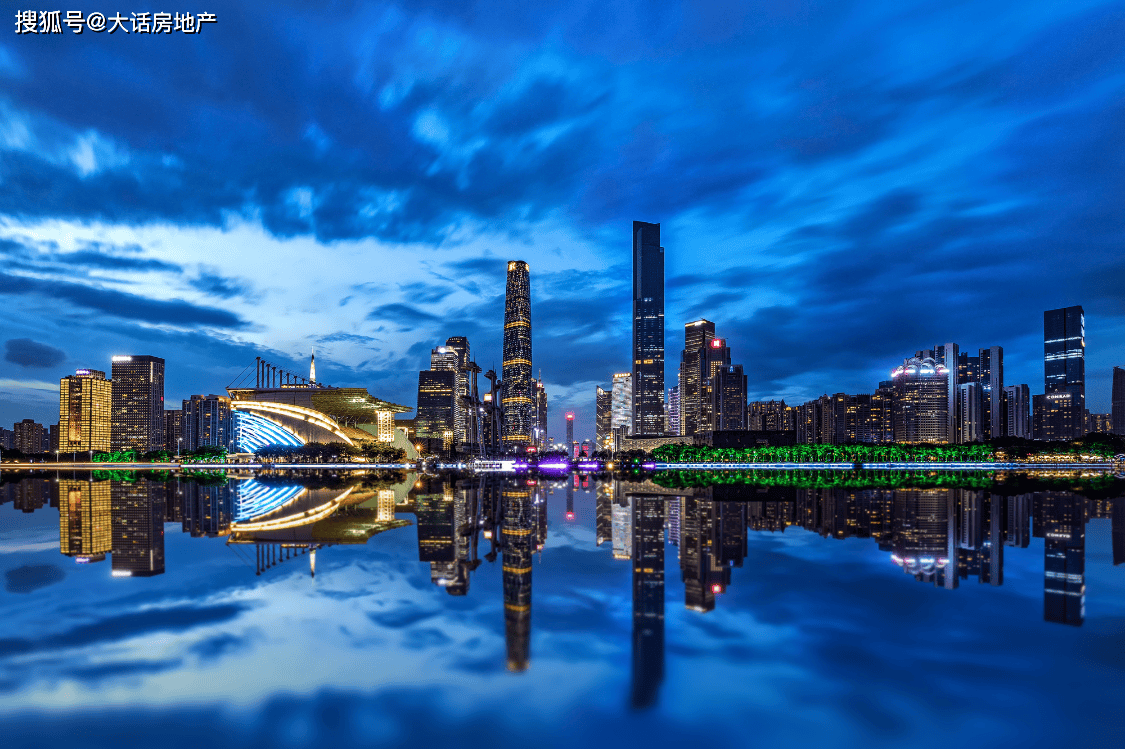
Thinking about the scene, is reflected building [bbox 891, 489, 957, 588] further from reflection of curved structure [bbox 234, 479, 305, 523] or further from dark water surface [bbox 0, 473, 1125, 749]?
reflection of curved structure [bbox 234, 479, 305, 523]

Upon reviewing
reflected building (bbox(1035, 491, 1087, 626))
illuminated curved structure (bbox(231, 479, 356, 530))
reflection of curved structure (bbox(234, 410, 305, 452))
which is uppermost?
reflected building (bbox(1035, 491, 1087, 626))

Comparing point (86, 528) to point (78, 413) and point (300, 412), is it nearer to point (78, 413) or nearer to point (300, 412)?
point (300, 412)

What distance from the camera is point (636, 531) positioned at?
69.8ft

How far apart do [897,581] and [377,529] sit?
16506 millimetres

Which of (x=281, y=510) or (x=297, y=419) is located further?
(x=297, y=419)

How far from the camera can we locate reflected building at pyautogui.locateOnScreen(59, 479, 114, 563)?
59.2 feet

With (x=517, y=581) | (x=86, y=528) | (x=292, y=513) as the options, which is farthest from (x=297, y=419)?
(x=517, y=581)

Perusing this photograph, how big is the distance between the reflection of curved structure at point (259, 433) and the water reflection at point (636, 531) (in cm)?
9848

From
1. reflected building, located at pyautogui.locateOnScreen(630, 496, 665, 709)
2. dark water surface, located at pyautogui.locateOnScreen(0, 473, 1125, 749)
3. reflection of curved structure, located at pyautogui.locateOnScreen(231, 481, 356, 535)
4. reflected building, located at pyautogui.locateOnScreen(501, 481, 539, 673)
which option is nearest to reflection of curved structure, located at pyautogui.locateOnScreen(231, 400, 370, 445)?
reflection of curved structure, located at pyautogui.locateOnScreen(231, 481, 356, 535)

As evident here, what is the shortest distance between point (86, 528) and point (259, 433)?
123 metres

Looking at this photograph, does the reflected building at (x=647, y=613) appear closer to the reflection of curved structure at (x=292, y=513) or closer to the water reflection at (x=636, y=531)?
the water reflection at (x=636, y=531)

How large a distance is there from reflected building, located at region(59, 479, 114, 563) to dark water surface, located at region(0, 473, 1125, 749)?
0.22 meters

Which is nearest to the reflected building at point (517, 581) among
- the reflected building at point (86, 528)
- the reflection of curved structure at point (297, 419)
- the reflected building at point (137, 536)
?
the reflected building at point (137, 536)

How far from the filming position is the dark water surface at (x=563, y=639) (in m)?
6.63
